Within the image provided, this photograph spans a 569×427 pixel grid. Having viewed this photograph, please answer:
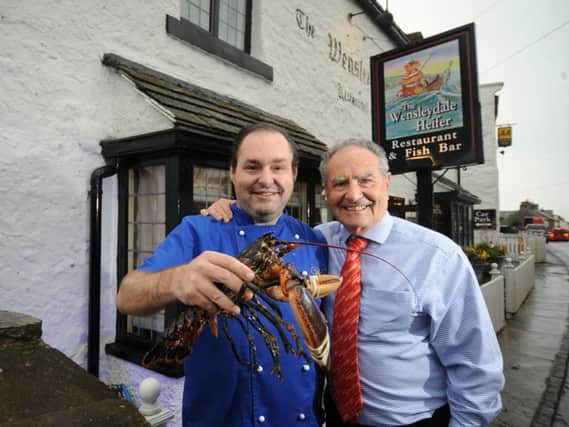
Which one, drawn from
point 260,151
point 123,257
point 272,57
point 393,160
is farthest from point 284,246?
point 272,57

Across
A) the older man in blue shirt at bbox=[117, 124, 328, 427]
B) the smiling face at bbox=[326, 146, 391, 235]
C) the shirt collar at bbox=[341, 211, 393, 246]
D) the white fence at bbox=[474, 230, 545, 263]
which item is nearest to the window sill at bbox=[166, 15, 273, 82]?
the older man in blue shirt at bbox=[117, 124, 328, 427]

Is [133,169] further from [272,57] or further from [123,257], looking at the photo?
[272,57]

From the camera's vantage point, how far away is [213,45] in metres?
5.09

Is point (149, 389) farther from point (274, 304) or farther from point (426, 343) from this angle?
point (426, 343)

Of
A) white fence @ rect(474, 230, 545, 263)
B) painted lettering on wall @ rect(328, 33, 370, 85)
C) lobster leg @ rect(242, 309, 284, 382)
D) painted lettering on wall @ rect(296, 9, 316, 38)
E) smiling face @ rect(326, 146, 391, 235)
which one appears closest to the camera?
lobster leg @ rect(242, 309, 284, 382)

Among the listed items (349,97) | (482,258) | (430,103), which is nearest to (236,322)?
(430,103)

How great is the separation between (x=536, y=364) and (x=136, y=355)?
6.08m

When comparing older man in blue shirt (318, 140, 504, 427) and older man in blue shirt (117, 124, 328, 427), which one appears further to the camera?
older man in blue shirt (318, 140, 504, 427)

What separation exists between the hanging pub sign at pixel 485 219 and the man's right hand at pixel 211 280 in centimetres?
2151

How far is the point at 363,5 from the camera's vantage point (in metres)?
8.74

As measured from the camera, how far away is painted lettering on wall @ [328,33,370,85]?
7875 mm

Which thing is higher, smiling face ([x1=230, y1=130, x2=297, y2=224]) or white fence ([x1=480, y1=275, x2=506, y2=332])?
smiling face ([x1=230, y1=130, x2=297, y2=224])

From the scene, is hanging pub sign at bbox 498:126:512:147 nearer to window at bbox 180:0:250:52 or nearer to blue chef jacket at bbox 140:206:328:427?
window at bbox 180:0:250:52

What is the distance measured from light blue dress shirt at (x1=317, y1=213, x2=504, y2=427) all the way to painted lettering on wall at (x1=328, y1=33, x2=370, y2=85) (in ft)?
23.4
